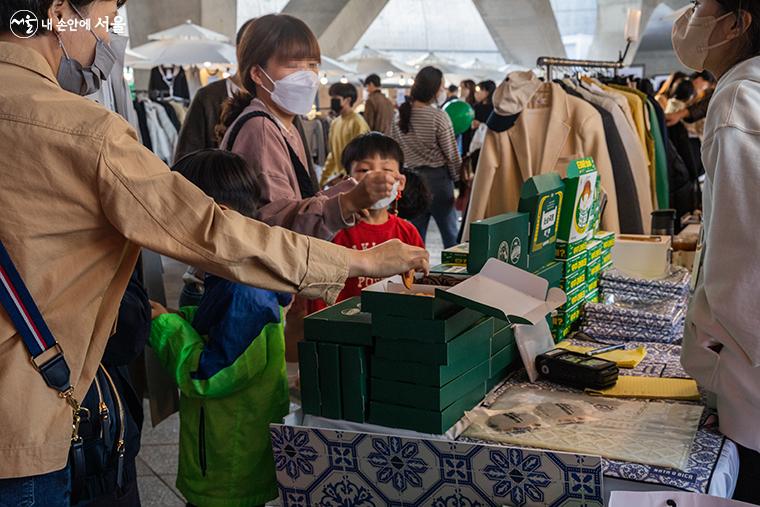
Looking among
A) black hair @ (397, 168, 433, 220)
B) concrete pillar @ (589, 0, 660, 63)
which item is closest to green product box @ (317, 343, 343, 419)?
black hair @ (397, 168, 433, 220)

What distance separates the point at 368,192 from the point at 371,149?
3.63ft

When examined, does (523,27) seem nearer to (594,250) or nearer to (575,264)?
(594,250)

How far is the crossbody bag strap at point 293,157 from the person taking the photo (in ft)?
8.34

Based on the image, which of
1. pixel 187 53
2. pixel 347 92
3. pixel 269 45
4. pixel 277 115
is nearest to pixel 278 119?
pixel 277 115

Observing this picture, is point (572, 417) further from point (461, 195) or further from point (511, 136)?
point (461, 195)

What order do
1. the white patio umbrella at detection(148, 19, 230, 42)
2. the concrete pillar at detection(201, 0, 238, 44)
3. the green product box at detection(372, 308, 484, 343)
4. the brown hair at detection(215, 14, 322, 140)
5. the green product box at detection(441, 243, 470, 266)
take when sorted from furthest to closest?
the concrete pillar at detection(201, 0, 238, 44) → the white patio umbrella at detection(148, 19, 230, 42) → the brown hair at detection(215, 14, 322, 140) → the green product box at detection(441, 243, 470, 266) → the green product box at detection(372, 308, 484, 343)

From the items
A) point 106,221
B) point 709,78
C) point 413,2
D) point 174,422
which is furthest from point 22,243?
point 413,2

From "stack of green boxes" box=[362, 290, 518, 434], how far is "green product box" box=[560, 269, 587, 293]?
599 millimetres

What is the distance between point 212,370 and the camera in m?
1.99

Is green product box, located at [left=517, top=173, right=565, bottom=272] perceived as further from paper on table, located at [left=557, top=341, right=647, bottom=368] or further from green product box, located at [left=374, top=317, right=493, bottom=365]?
green product box, located at [left=374, top=317, right=493, bottom=365]

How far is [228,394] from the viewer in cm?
206

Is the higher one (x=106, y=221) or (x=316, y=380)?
(x=106, y=221)

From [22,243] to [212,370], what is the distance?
82 centimetres

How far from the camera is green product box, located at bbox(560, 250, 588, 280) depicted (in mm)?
2285
